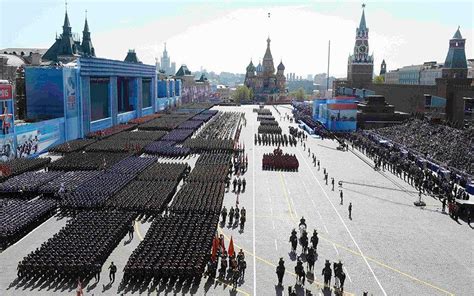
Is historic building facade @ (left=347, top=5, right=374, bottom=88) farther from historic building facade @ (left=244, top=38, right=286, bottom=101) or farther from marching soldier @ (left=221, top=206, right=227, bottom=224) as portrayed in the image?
marching soldier @ (left=221, top=206, right=227, bottom=224)

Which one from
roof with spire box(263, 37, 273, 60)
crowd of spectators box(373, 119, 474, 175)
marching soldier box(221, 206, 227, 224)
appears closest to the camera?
marching soldier box(221, 206, 227, 224)

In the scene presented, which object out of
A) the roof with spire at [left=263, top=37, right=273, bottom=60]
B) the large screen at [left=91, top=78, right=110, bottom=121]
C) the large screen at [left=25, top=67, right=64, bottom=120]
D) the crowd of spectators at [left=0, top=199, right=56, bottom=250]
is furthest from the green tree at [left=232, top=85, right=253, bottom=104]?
the crowd of spectators at [left=0, top=199, right=56, bottom=250]

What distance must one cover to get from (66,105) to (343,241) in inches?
1463

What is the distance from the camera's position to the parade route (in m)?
17.3

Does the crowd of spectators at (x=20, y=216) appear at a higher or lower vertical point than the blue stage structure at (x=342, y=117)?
lower

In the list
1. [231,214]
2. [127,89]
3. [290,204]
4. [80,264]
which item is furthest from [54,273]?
[127,89]

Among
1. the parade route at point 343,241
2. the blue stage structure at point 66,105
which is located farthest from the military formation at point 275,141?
the blue stage structure at point 66,105

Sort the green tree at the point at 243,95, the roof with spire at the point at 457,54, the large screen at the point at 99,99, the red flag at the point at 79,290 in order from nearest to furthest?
1. the red flag at the point at 79,290
2. the large screen at the point at 99,99
3. the roof with spire at the point at 457,54
4. the green tree at the point at 243,95

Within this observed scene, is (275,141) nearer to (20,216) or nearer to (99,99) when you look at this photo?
(99,99)

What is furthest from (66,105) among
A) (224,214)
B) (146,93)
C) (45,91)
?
(146,93)

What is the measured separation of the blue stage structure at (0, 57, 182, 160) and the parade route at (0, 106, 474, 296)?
736 inches

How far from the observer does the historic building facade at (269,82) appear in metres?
154

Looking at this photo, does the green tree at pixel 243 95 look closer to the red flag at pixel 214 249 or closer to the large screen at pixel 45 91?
the large screen at pixel 45 91

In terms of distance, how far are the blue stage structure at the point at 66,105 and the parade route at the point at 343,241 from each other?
18.7m
